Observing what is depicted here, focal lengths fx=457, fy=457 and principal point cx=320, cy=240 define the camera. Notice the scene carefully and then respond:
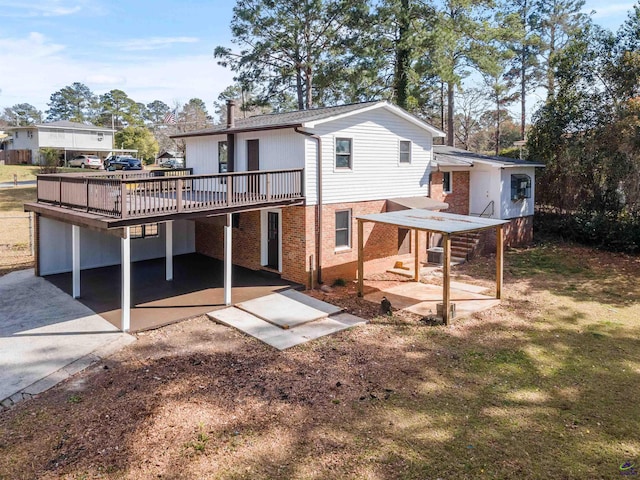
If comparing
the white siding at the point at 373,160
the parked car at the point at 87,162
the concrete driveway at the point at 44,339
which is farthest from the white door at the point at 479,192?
the parked car at the point at 87,162

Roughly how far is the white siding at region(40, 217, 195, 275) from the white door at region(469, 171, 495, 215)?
41.3 feet

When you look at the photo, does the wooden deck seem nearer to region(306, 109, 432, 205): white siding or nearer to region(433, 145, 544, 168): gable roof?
region(306, 109, 432, 205): white siding

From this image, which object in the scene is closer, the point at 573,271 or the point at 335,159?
the point at 335,159

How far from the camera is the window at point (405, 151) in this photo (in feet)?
55.7

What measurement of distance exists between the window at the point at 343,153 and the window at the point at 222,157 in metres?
4.56

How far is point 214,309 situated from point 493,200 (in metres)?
14.0

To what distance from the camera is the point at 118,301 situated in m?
12.6

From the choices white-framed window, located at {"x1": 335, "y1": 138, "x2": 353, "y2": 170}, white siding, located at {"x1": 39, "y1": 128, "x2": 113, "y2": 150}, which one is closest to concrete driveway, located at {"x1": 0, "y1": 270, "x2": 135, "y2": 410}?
white-framed window, located at {"x1": 335, "y1": 138, "x2": 353, "y2": 170}

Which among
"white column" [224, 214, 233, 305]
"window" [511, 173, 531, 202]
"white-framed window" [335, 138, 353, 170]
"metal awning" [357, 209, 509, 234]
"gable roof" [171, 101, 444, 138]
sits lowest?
"white column" [224, 214, 233, 305]

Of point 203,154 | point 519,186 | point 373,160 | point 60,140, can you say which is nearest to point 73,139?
point 60,140

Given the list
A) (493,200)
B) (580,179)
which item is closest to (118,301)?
(493,200)

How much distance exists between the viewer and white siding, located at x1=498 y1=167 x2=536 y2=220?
2064cm

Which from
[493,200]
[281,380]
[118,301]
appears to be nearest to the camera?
[281,380]

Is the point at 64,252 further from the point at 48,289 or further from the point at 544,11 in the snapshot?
the point at 544,11
